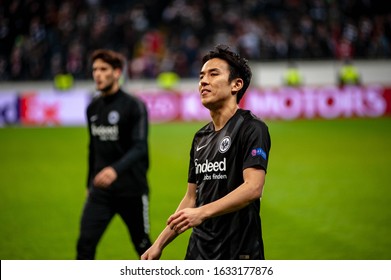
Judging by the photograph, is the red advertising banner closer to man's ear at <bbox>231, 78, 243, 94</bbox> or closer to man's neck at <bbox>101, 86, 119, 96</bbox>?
man's neck at <bbox>101, 86, 119, 96</bbox>

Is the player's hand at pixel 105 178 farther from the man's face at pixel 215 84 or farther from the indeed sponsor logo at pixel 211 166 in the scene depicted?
the man's face at pixel 215 84

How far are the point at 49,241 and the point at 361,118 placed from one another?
1776 centimetres

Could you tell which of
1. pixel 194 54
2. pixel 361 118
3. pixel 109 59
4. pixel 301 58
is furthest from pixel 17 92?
pixel 109 59

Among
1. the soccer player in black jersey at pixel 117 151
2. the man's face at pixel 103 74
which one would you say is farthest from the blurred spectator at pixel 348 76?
the man's face at pixel 103 74

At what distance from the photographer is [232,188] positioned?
3619 mm

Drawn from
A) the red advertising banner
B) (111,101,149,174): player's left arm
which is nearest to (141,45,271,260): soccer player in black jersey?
(111,101,149,174): player's left arm

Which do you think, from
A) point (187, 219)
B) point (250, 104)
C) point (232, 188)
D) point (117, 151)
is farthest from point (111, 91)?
point (250, 104)

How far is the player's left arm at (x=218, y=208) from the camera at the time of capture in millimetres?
3320

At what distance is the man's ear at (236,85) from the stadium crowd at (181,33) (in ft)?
72.3
